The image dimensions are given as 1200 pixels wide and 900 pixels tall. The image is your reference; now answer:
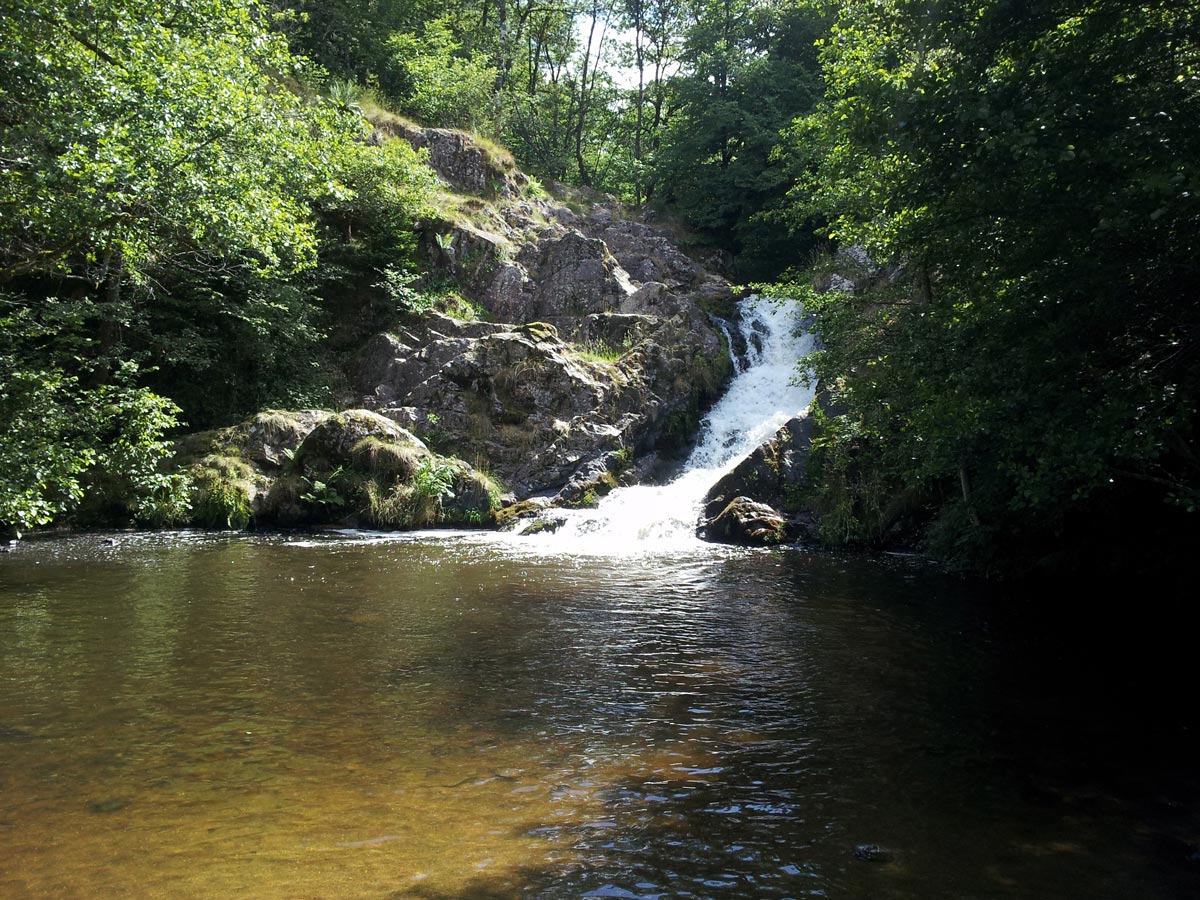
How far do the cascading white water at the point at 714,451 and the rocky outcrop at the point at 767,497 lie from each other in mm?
555

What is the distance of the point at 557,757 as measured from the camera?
5301 mm

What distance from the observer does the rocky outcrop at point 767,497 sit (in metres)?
15.7

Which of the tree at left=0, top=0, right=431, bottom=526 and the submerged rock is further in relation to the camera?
the tree at left=0, top=0, right=431, bottom=526

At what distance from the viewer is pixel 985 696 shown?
662cm

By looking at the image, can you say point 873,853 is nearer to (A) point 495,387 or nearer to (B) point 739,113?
(A) point 495,387

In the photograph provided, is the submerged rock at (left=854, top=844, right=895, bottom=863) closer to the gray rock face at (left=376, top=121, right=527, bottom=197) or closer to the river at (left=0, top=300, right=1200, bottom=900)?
the river at (left=0, top=300, right=1200, bottom=900)

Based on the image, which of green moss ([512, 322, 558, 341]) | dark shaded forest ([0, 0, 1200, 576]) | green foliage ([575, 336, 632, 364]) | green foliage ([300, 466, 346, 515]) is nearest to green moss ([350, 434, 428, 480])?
green foliage ([300, 466, 346, 515])

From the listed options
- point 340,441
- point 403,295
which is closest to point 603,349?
point 403,295

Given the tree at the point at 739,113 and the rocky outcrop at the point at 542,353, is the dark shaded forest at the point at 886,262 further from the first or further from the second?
the tree at the point at 739,113

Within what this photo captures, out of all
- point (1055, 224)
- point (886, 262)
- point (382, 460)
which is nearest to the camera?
point (1055, 224)

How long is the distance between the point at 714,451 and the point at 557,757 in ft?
52.3

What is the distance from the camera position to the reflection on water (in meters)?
3.89

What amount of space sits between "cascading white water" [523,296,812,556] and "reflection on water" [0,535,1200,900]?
636 centimetres

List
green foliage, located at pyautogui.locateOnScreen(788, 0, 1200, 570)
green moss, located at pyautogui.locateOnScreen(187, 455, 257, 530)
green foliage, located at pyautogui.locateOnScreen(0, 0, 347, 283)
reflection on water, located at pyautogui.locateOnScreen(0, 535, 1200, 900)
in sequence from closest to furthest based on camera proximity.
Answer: reflection on water, located at pyautogui.locateOnScreen(0, 535, 1200, 900)
green foliage, located at pyautogui.locateOnScreen(788, 0, 1200, 570)
green foliage, located at pyautogui.locateOnScreen(0, 0, 347, 283)
green moss, located at pyautogui.locateOnScreen(187, 455, 257, 530)
